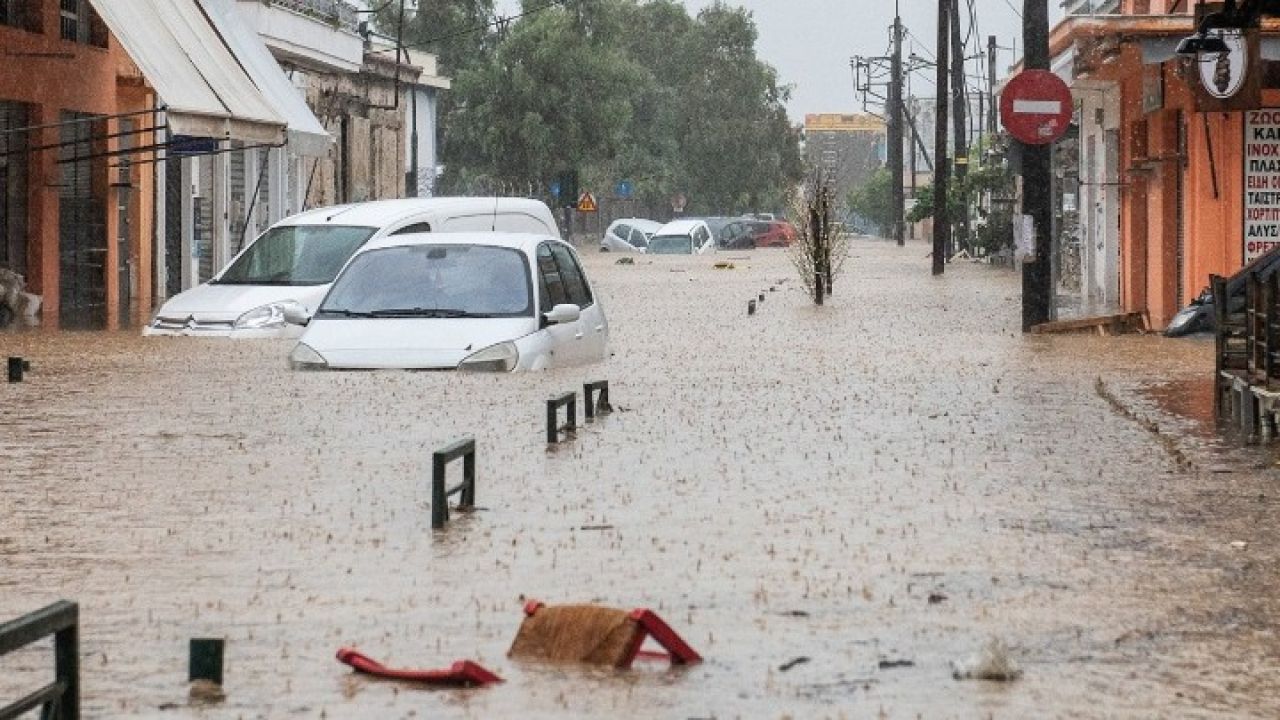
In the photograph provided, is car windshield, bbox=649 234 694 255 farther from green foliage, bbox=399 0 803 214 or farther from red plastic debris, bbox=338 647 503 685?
red plastic debris, bbox=338 647 503 685

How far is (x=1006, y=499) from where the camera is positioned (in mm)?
12297

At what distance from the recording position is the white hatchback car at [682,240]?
7956cm

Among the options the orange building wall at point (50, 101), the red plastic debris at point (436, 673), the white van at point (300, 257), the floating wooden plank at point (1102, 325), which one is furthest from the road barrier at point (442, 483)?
the orange building wall at point (50, 101)

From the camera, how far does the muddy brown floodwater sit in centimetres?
752

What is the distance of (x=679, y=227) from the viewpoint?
81.6m

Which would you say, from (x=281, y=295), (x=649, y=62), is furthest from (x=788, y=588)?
(x=649, y=62)

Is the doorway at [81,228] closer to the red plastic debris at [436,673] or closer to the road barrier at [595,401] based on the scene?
the road barrier at [595,401]

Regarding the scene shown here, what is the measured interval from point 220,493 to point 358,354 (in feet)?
19.2

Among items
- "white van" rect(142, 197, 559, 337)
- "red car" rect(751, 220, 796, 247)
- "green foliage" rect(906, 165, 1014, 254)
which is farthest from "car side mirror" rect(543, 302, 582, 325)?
"red car" rect(751, 220, 796, 247)

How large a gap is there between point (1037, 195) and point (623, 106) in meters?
63.9

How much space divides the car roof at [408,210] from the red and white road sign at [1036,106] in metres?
4.91

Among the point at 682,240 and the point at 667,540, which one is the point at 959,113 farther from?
the point at 667,540

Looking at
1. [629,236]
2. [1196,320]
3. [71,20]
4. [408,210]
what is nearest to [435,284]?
[408,210]

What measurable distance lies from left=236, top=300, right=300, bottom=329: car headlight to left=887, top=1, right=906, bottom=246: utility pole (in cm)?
7417
